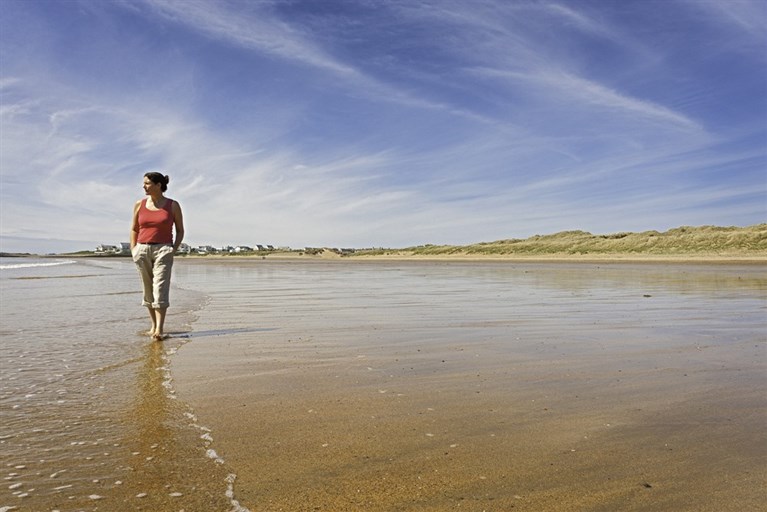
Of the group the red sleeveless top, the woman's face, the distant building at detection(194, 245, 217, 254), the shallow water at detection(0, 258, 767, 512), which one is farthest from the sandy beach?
the distant building at detection(194, 245, 217, 254)

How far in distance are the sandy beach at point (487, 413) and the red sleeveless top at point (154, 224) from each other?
1.40 m

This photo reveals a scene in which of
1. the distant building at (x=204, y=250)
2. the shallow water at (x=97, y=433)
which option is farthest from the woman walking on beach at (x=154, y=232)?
the distant building at (x=204, y=250)

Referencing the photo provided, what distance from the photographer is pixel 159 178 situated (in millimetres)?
6613

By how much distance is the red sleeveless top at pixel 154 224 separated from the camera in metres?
6.63

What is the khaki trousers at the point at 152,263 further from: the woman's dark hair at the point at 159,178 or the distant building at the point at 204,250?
the distant building at the point at 204,250

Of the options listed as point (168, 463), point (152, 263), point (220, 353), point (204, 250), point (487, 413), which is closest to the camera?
point (168, 463)

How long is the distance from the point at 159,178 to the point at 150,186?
154 mm

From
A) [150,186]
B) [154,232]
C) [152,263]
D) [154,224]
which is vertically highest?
[150,186]

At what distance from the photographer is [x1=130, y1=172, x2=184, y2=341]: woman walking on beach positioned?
6.56 m

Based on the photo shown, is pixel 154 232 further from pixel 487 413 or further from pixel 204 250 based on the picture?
pixel 204 250

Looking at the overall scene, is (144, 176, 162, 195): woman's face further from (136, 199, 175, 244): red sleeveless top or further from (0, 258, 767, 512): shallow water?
(0, 258, 767, 512): shallow water

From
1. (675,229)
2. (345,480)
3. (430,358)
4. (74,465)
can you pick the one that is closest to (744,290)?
(430,358)

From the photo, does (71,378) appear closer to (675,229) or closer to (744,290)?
(744,290)

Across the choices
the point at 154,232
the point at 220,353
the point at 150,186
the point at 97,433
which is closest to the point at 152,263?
the point at 154,232
